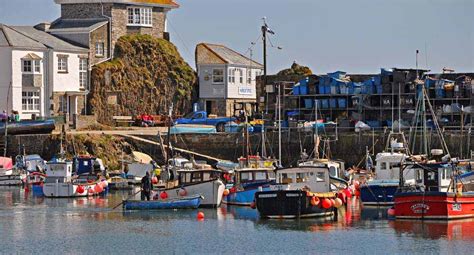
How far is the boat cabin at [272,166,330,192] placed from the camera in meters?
50.6

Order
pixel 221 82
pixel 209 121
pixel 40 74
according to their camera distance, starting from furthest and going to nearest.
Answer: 1. pixel 221 82
2. pixel 40 74
3. pixel 209 121

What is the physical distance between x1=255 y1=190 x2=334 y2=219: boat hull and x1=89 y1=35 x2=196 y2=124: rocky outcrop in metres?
37.4

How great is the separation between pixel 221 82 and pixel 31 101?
1452 centimetres

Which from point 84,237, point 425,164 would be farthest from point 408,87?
point 84,237

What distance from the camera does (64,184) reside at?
2464 inches

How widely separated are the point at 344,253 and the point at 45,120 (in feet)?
129

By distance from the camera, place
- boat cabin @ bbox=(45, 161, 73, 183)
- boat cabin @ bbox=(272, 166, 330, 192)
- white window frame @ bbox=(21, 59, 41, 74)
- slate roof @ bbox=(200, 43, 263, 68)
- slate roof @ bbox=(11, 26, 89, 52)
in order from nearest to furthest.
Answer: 1. boat cabin @ bbox=(272, 166, 330, 192)
2. boat cabin @ bbox=(45, 161, 73, 183)
3. white window frame @ bbox=(21, 59, 41, 74)
4. slate roof @ bbox=(11, 26, 89, 52)
5. slate roof @ bbox=(200, 43, 263, 68)

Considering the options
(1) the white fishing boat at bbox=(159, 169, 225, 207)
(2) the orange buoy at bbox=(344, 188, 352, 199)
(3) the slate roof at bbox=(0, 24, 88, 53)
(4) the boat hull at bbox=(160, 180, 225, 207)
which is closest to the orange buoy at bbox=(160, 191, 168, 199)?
(1) the white fishing boat at bbox=(159, 169, 225, 207)

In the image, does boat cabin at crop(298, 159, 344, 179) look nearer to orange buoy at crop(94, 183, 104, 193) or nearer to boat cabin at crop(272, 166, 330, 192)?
boat cabin at crop(272, 166, 330, 192)

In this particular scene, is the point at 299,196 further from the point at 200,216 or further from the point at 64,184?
the point at 64,184

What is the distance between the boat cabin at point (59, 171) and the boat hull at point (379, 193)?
16156mm

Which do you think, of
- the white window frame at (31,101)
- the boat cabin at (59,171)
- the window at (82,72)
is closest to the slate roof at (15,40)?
the white window frame at (31,101)

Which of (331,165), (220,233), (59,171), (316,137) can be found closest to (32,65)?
(59,171)

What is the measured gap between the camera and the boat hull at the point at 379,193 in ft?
176
